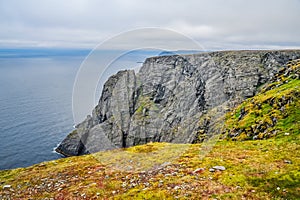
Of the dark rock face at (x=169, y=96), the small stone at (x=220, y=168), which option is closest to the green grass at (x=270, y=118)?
the small stone at (x=220, y=168)

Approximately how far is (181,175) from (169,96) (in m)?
113

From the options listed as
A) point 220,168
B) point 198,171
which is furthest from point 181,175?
point 220,168

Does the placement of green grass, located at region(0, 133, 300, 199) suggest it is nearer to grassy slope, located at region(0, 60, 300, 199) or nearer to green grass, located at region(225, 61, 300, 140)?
grassy slope, located at region(0, 60, 300, 199)

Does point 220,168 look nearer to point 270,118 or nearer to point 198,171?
point 198,171

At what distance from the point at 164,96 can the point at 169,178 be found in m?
113

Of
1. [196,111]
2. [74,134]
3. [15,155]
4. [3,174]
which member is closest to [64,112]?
[74,134]

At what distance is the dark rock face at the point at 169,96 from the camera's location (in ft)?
356

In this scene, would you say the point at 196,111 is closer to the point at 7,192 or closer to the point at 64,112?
the point at 7,192

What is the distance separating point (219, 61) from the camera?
12888 centimetres

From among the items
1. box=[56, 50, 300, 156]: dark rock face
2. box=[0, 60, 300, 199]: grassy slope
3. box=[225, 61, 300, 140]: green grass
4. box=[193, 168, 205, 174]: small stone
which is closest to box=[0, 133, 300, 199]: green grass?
box=[0, 60, 300, 199]: grassy slope

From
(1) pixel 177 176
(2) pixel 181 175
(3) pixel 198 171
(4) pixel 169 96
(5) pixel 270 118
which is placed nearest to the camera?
(1) pixel 177 176

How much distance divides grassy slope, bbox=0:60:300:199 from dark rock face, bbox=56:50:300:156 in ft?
207

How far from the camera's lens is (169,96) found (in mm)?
134625

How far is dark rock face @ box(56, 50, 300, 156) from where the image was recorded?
10864cm
